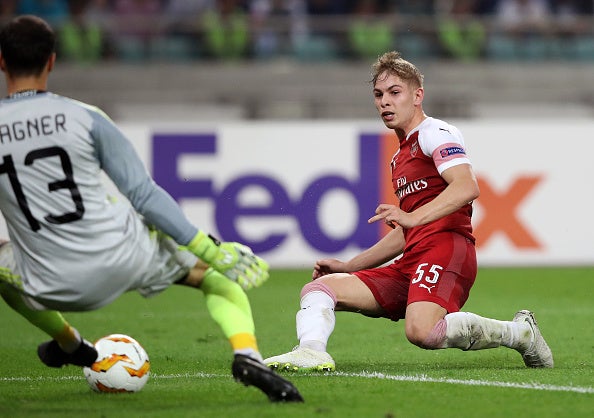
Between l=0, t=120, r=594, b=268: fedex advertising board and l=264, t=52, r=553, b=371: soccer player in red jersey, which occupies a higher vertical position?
l=264, t=52, r=553, b=371: soccer player in red jersey

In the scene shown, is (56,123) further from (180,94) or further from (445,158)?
(180,94)

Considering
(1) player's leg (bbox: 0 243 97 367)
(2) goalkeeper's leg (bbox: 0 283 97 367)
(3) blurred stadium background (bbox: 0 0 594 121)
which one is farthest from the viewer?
(3) blurred stadium background (bbox: 0 0 594 121)

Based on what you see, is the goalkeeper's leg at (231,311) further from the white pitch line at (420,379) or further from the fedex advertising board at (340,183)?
the fedex advertising board at (340,183)

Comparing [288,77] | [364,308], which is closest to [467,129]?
[288,77]

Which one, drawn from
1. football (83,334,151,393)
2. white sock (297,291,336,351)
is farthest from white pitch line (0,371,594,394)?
football (83,334,151,393)

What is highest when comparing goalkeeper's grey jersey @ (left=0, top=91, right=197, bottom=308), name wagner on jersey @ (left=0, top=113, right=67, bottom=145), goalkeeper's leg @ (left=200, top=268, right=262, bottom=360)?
name wagner on jersey @ (left=0, top=113, right=67, bottom=145)

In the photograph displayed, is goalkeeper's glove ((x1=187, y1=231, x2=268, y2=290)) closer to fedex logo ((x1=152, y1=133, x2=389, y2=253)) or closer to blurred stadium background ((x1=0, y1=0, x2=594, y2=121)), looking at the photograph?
fedex logo ((x1=152, y1=133, x2=389, y2=253))

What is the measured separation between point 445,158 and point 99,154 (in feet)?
7.04

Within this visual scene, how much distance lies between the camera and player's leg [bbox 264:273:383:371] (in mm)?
6594

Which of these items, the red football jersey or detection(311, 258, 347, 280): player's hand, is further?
detection(311, 258, 347, 280): player's hand

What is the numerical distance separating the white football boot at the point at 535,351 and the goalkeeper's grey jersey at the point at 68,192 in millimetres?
2435

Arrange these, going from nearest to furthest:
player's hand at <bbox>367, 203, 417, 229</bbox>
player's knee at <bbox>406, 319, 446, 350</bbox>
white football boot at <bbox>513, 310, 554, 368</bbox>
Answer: player's hand at <bbox>367, 203, 417, 229</bbox> → player's knee at <bbox>406, 319, 446, 350</bbox> → white football boot at <bbox>513, 310, 554, 368</bbox>

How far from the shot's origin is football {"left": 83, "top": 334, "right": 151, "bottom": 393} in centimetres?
598

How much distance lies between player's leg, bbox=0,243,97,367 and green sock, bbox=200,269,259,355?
868 millimetres
